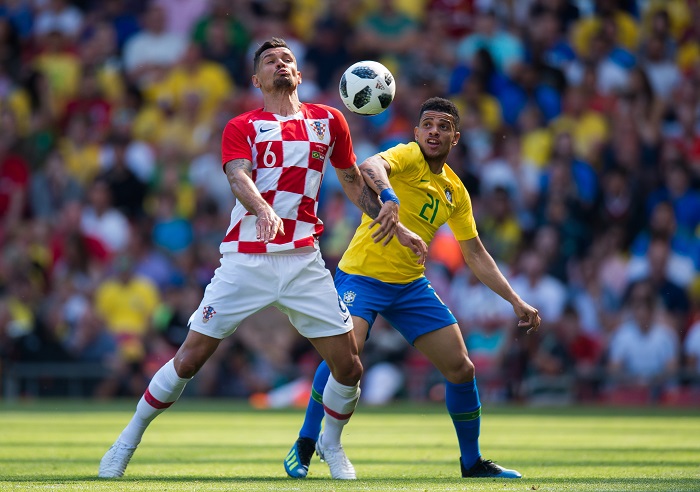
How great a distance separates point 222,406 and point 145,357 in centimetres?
148

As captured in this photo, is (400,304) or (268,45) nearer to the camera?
(268,45)

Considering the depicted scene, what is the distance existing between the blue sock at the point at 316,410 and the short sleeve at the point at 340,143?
149 cm

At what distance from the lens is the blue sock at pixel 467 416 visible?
29.0 ft

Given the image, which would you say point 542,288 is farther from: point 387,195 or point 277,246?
point 277,246

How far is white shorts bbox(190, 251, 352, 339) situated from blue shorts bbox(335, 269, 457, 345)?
0.76 meters

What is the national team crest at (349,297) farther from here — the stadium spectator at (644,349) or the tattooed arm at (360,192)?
the stadium spectator at (644,349)

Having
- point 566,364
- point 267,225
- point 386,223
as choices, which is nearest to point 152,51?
point 566,364

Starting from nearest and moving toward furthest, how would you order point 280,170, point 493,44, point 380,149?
point 280,170 < point 380,149 < point 493,44

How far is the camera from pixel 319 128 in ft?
27.2

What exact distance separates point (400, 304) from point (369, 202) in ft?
3.14

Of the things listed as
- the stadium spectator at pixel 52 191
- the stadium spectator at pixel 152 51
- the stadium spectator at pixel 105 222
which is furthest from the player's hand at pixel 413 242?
the stadium spectator at pixel 152 51

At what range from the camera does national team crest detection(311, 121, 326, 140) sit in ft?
27.1

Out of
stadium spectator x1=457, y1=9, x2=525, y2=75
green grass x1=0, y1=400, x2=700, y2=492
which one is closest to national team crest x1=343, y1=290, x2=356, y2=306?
green grass x1=0, y1=400, x2=700, y2=492

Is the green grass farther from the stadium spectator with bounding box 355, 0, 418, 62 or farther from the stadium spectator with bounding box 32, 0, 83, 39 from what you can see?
the stadium spectator with bounding box 32, 0, 83, 39
